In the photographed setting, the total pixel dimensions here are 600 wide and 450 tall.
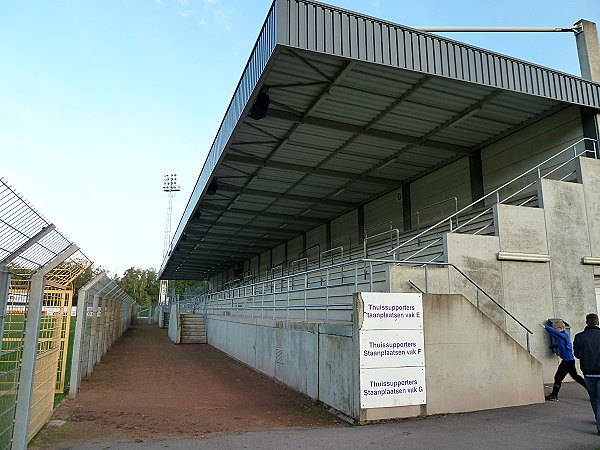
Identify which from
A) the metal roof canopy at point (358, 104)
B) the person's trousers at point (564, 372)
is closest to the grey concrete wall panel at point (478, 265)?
the person's trousers at point (564, 372)

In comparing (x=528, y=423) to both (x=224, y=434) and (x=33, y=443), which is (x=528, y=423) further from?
(x=33, y=443)

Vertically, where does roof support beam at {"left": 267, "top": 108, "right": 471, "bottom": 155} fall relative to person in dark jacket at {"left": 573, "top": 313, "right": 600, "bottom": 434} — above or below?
above

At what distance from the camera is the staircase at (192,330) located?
86.5 ft

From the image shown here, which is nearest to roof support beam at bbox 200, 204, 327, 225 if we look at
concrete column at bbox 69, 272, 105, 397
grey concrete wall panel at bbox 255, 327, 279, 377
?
grey concrete wall panel at bbox 255, 327, 279, 377

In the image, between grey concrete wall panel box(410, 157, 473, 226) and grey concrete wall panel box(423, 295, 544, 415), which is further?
grey concrete wall panel box(410, 157, 473, 226)

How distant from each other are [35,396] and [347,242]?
61.9 feet

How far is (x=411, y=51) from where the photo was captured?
404 inches

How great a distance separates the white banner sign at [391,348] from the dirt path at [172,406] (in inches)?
47.7

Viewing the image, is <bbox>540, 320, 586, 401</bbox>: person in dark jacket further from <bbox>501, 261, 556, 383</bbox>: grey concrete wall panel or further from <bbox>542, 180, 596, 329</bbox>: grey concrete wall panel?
<bbox>542, 180, 596, 329</bbox>: grey concrete wall panel

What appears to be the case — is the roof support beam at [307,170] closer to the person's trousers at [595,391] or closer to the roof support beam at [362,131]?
the roof support beam at [362,131]

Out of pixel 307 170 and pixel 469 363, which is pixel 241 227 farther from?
pixel 469 363

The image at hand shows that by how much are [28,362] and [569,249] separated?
1128cm

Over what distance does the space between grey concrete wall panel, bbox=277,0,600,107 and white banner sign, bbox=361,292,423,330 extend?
4944mm

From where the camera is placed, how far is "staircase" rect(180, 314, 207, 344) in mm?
26375
